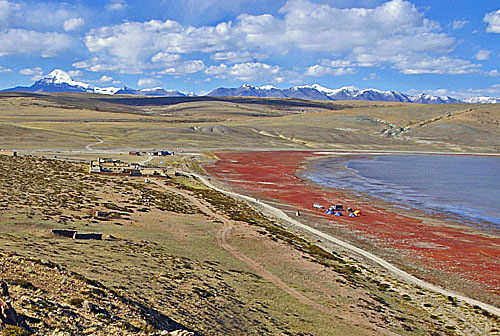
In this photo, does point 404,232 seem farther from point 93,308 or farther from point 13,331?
point 13,331

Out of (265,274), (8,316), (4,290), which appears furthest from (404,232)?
(8,316)

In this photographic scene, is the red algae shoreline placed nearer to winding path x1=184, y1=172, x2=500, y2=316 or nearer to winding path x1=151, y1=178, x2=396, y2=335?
winding path x1=184, y1=172, x2=500, y2=316

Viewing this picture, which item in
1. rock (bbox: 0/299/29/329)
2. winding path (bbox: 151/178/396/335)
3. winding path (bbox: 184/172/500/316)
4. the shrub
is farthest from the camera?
winding path (bbox: 184/172/500/316)

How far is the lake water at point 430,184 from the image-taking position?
52000mm

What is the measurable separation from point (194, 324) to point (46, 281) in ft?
17.0

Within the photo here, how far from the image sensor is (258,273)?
79.4 ft

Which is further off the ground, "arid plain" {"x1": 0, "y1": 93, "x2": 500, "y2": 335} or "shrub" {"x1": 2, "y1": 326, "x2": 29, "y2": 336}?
"shrub" {"x1": 2, "y1": 326, "x2": 29, "y2": 336}

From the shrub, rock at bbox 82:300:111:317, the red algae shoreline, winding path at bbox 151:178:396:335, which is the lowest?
→ the red algae shoreline

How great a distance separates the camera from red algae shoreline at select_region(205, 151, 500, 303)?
29844mm

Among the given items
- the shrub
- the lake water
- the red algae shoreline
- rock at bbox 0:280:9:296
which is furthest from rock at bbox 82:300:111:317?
the lake water

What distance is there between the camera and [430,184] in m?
72.7

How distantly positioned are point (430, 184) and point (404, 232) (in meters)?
37.0

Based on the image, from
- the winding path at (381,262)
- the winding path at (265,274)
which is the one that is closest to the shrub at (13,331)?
the winding path at (265,274)

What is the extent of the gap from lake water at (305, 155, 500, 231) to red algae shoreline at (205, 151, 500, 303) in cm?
502
